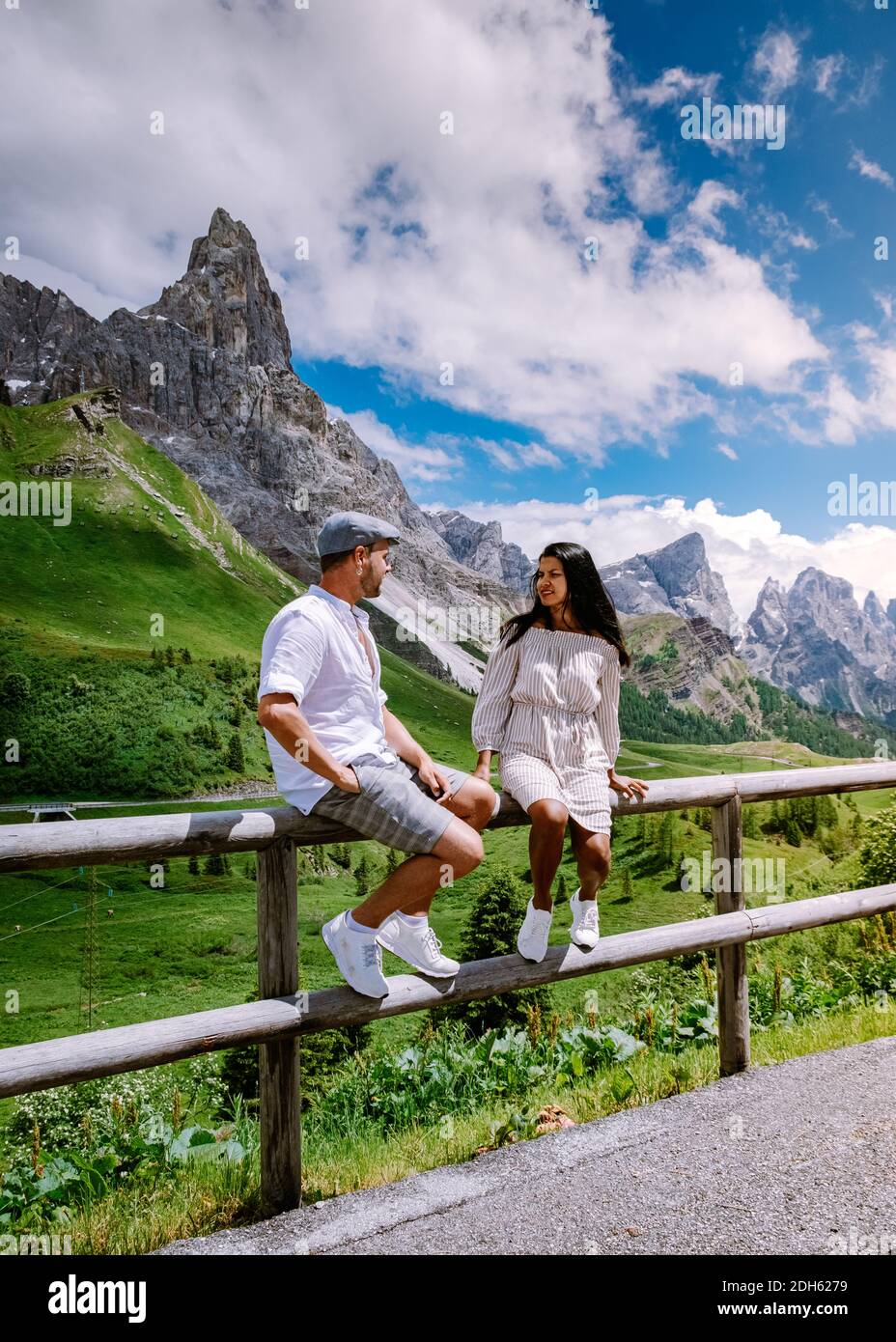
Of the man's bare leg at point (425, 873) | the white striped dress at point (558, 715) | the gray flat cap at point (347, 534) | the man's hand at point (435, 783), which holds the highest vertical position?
the gray flat cap at point (347, 534)

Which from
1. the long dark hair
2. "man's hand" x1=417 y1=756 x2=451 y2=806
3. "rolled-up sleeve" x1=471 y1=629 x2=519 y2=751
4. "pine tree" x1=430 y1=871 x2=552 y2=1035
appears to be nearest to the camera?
"man's hand" x1=417 y1=756 x2=451 y2=806

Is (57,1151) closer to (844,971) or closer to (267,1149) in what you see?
(267,1149)

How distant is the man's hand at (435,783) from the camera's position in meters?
3.59

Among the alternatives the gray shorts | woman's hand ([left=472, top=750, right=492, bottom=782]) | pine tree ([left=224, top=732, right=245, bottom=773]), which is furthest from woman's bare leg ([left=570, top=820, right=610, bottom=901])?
pine tree ([left=224, top=732, right=245, bottom=773])

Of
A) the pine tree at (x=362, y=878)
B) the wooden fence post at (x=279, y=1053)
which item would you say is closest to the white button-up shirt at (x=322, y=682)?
the wooden fence post at (x=279, y=1053)

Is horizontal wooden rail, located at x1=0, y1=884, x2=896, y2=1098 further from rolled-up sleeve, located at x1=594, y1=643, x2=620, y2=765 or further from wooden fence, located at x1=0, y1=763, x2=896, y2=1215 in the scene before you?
rolled-up sleeve, located at x1=594, y1=643, x2=620, y2=765

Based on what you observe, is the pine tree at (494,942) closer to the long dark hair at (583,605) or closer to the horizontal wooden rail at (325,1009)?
the horizontal wooden rail at (325,1009)

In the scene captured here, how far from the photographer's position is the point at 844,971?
6.93 metres

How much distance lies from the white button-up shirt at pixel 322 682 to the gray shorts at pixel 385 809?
52mm

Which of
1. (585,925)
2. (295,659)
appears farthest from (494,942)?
(295,659)

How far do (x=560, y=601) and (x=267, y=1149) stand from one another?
274cm

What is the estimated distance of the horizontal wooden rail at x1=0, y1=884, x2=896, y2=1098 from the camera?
2.85m

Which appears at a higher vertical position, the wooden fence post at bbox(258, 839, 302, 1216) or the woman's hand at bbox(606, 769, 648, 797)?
the woman's hand at bbox(606, 769, 648, 797)
